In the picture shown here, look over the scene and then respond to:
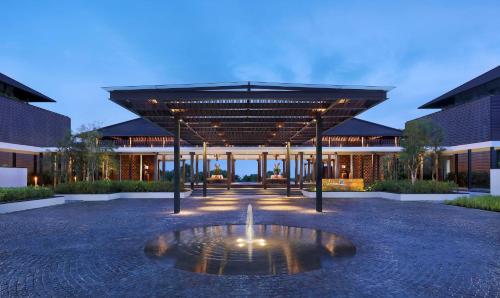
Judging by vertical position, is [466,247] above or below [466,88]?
below

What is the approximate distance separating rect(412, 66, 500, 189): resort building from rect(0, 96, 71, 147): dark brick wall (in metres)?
32.6

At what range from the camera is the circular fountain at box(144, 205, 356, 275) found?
20.4 feet

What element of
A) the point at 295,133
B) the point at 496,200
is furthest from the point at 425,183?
the point at 295,133

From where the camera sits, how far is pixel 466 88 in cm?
3173

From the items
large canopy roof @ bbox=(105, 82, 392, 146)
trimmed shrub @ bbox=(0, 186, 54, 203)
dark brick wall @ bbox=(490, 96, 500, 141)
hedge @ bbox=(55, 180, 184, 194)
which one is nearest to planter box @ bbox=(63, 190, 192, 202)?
hedge @ bbox=(55, 180, 184, 194)

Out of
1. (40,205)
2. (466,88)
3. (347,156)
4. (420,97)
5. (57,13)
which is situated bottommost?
(40,205)

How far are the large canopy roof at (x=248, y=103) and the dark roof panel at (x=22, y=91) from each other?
22.9 meters

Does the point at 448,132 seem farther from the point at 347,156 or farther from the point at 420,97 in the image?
the point at 420,97

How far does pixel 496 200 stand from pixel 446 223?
22.9ft

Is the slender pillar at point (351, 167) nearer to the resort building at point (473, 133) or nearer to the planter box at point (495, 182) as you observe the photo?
the resort building at point (473, 133)

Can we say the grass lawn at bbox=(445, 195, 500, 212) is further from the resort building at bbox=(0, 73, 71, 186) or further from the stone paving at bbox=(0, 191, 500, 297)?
the resort building at bbox=(0, 73, 71, 186)

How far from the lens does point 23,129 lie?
29391mm

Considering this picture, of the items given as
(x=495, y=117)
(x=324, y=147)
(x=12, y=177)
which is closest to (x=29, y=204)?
(x=12, y=177)

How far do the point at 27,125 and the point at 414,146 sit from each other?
3312 cm
